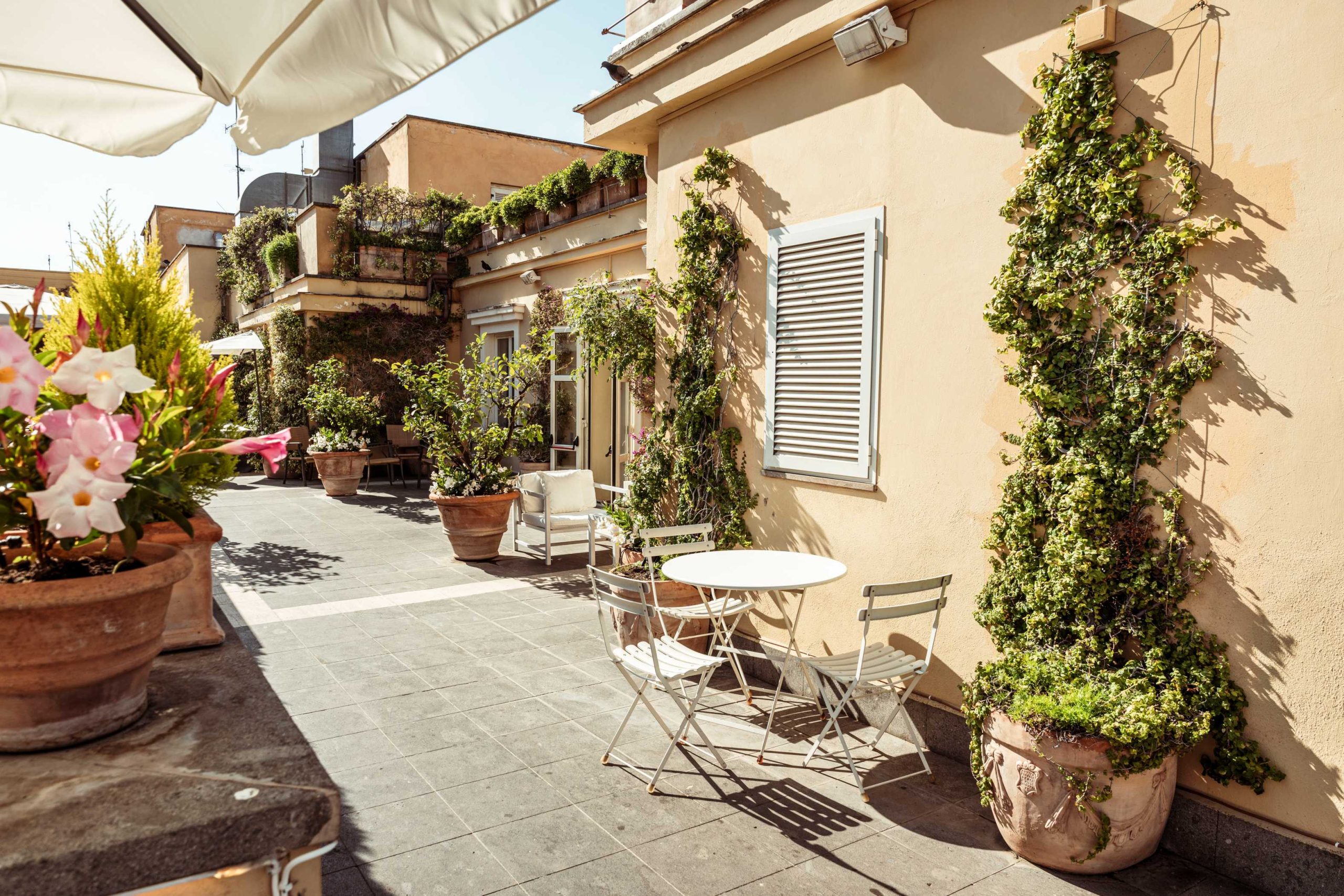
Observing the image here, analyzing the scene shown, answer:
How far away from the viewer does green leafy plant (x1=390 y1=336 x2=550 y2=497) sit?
8.31 meters

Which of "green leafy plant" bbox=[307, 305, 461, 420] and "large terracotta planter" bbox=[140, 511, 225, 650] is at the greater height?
"green leafy plant" bbox=[307, 305, 461, 420]

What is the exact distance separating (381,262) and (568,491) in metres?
8.87

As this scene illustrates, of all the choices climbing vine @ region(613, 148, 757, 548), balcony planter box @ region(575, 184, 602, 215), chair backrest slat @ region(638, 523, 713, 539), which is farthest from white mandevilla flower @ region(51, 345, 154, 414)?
balcony planter box @ region(575, 184, 602, 215)

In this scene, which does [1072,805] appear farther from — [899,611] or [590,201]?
[590,201]

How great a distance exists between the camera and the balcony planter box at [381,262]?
1512cm

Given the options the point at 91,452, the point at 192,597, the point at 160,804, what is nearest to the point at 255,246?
the point at 192,597

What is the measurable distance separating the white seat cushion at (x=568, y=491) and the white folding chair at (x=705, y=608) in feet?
8.97

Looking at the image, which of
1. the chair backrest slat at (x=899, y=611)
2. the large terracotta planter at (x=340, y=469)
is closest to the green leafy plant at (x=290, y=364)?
the large terracotta planter at (x=340, y=469)

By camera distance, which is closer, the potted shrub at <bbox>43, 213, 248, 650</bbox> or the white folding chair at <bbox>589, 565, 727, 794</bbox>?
the potted shrub at <bbox>43, 213, 248, 650</bbox>

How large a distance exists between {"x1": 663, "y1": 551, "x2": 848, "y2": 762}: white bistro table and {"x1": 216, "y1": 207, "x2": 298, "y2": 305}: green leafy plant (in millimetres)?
15156

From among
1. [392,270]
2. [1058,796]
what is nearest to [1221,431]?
[1058,796]

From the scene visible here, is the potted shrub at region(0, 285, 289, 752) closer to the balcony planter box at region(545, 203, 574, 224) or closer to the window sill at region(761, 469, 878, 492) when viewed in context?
the window sill at region(761, 469, 878, 492)

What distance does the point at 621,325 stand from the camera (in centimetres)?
621

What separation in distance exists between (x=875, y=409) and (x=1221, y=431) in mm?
1706
